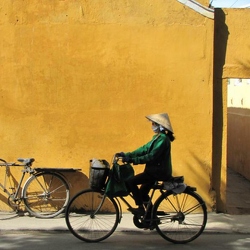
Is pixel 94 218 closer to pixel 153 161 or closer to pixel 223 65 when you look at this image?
pixel 153 161

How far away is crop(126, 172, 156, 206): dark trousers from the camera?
18.9 ft

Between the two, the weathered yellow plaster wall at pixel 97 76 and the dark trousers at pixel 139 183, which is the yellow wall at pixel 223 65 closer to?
the weathered yellow plaster wall at pixel 97 76

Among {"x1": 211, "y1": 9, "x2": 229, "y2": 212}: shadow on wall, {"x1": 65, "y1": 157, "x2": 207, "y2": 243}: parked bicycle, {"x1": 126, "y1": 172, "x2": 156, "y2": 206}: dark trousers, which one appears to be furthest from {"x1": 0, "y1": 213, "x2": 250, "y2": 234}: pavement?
{"x1": 126, "y1": 172, "x2": 156, "y2": 206}: dark trousers

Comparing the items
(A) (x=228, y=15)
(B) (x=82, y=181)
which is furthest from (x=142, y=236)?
(A) (x=228, y=15)

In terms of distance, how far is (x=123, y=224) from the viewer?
6758 millimetres

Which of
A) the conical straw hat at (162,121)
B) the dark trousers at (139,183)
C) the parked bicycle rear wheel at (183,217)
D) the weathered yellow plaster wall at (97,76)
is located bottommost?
the parked bicycle rear wheel at (183,217)

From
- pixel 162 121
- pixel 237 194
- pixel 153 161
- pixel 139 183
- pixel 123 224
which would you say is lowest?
pixel 123 224

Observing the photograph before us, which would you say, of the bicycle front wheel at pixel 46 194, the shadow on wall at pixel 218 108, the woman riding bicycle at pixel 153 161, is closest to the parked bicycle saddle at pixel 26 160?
the bicycle front wheel at pixel 46 194

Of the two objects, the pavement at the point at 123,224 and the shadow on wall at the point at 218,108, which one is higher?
the shadow on wall at the point at 218,108

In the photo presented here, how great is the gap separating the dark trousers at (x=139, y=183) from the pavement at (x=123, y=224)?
0.86m

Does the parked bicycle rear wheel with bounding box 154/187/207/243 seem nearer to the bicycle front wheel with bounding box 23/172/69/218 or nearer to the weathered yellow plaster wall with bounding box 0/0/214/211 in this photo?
the weathered yellow plaster wall with bounding box 0/0/214/211

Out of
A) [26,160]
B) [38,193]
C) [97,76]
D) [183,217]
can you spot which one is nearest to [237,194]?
[183,217]

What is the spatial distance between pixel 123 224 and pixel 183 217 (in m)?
1.18

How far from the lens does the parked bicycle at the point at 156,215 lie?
5785 millimetres
